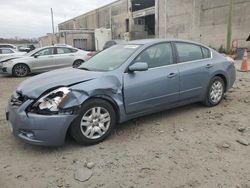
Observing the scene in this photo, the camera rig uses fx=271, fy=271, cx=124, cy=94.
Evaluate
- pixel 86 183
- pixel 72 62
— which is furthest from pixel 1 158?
pixel 72 62

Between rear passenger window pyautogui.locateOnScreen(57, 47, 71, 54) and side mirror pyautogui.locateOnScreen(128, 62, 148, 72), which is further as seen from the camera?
rear passenger window pyautogui.locateOnScreen(57, 47, 71, 54)

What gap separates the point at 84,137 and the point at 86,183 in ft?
3.01

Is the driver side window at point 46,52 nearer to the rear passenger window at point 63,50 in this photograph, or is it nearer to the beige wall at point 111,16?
the rear passenger window at point 63,50

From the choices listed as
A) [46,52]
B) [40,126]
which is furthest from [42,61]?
[40,126]

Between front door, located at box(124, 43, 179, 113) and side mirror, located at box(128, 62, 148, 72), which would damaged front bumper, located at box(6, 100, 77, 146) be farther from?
side mirror, located at box(128, 62, 148, 72)

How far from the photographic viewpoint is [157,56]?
484 cm

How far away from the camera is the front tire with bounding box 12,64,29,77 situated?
A: 11.9 meters

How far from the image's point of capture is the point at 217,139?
4.11m

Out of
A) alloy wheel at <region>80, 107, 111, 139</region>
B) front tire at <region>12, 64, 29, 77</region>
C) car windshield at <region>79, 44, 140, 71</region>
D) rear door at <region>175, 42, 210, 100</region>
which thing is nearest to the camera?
alloy wheel at <region>80, 107, 111, 139</region>

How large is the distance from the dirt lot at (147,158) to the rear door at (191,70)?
1.83ft

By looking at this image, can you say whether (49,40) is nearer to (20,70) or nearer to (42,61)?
(42,61)

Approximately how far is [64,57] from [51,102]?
9.34 m

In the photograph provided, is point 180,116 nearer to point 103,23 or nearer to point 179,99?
point 179,99

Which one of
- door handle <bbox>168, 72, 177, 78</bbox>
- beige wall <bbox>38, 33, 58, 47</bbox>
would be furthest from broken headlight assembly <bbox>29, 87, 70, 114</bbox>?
beige wall <bbox>38, 33, 58, 47</bbox>
